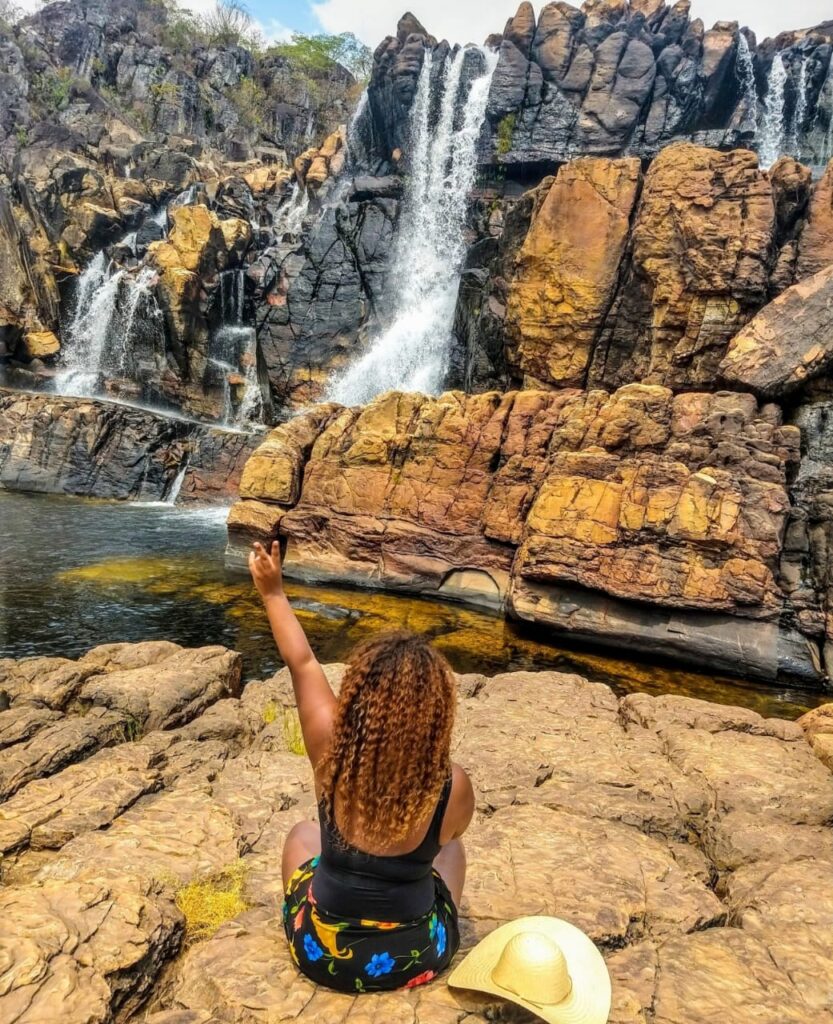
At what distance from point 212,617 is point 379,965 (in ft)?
33.3

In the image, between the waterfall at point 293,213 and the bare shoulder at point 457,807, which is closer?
the bare shoulder at point 457,807

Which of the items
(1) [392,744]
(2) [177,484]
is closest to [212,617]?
(1) [392,744]

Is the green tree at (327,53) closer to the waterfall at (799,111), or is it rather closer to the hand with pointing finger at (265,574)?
the waterfall at (799,111)

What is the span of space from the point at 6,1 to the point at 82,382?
43.9 metres

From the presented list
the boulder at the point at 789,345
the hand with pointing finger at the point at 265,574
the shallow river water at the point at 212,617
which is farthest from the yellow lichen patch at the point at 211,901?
the boulder at the point at 789,345

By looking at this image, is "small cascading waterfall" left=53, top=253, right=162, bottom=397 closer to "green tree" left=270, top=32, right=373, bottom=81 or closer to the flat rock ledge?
the flat rock ledge

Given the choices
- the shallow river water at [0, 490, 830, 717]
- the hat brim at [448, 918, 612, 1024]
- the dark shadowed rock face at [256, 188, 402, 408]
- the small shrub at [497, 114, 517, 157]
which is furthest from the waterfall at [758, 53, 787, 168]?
the hat brim at [448, 918, 612, 1024]

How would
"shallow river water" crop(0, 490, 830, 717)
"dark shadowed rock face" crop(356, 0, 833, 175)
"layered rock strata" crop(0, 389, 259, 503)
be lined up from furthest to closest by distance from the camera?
"dark shadowed rock face" crop(356, 0, 833, 175)
"layered rock strata" crop(0, 389, 259, 503)
"shallow river water" crop(0, 490, 830, 717)

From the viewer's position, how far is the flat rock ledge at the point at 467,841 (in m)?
2.60

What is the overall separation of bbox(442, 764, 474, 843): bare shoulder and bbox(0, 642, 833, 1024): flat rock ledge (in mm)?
588

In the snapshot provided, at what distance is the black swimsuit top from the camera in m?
2.38

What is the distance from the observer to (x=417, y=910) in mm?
2455

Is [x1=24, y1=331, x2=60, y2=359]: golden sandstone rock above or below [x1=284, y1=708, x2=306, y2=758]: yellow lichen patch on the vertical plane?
above

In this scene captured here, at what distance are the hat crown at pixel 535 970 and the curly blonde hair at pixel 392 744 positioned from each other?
0.57 metres
